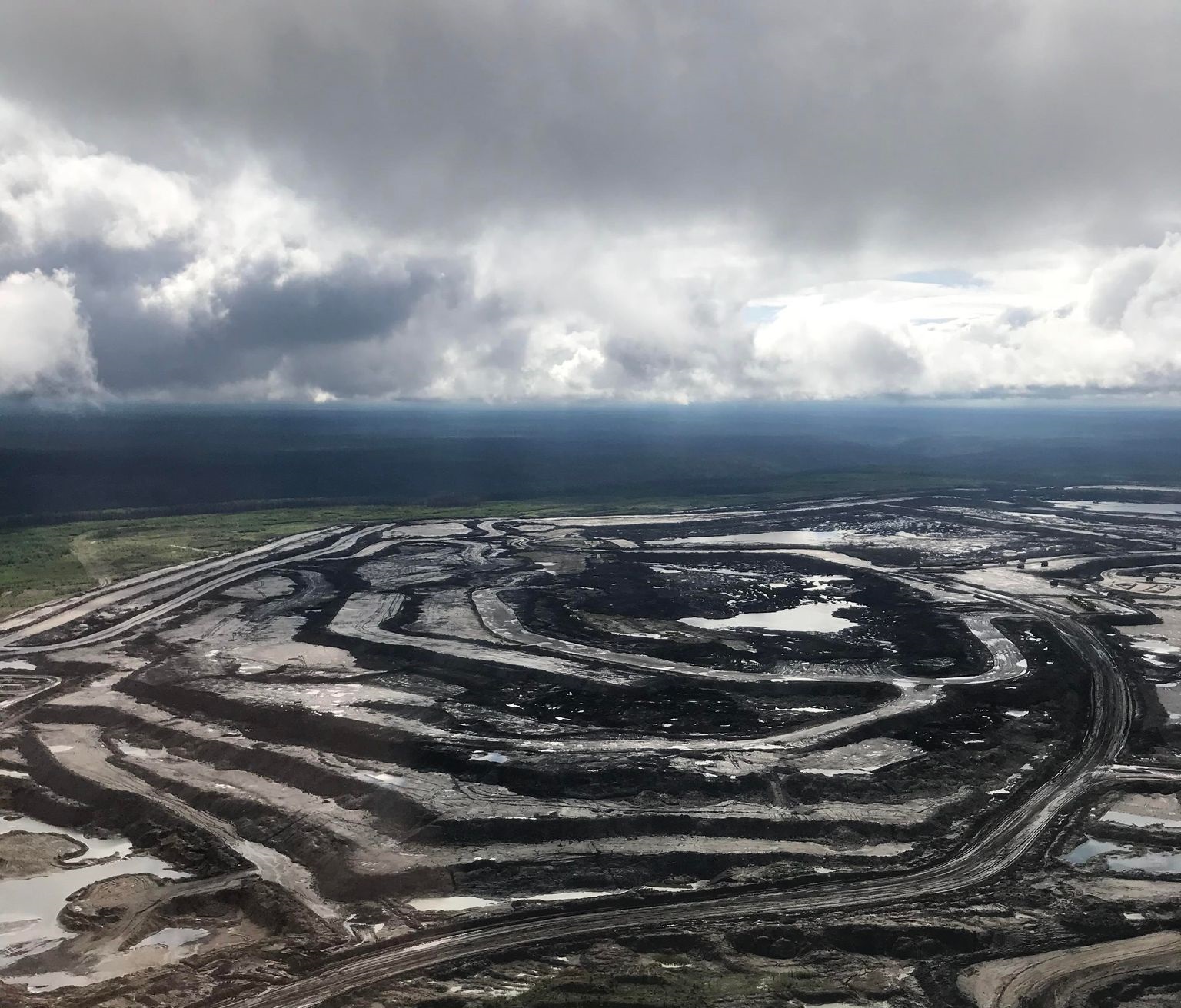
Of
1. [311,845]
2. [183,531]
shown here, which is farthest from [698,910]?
[183,531]

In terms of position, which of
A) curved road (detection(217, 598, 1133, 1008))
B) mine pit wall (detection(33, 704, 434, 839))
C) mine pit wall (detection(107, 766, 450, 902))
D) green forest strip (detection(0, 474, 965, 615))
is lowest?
curved road (detection(217, 598, 1133, 1008))

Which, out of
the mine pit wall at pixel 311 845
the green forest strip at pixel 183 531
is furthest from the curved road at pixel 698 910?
the green forest strip at pixel 183 531

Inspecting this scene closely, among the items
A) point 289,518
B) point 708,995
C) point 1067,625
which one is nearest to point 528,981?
point 708,995

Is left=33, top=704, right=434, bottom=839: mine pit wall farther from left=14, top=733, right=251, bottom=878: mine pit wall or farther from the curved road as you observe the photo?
the curved road

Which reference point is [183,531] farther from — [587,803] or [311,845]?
[587,803]

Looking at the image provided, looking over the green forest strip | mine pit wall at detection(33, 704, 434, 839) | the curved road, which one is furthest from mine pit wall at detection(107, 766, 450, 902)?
the green forest strip

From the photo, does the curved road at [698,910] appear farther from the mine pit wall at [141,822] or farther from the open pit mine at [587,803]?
the mine pit wall at [141,822]
